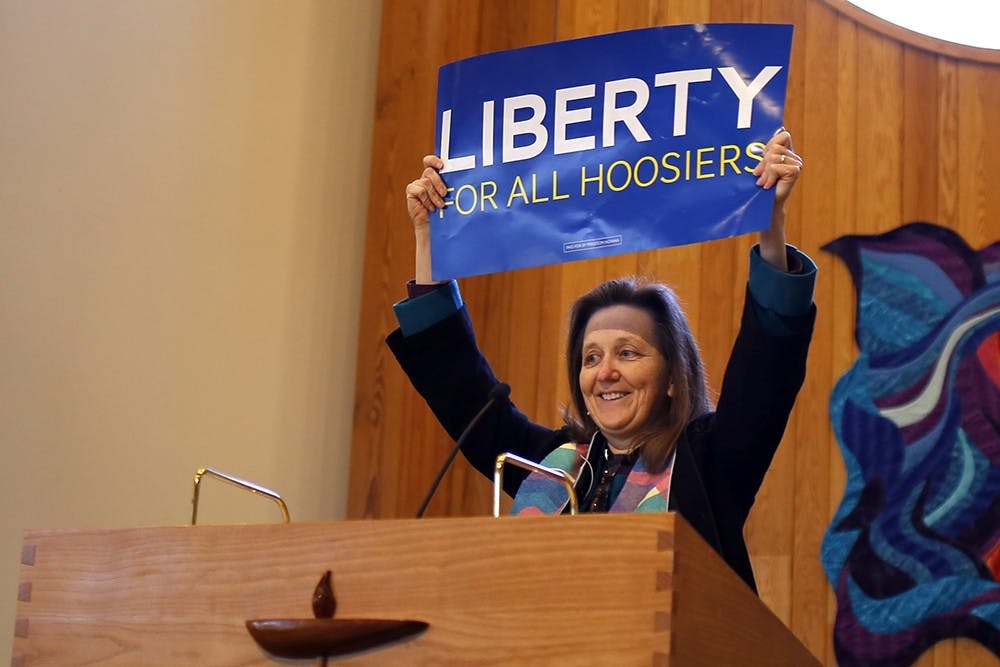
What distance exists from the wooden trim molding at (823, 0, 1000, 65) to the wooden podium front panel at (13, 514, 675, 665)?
2.18 metres

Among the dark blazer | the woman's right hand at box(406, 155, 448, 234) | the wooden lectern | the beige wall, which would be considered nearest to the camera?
the wooden lectern

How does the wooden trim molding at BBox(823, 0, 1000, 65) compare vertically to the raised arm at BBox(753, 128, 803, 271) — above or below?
above

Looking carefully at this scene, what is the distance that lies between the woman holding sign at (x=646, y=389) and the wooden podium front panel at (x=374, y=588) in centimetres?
54

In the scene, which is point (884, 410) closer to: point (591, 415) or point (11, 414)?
point (591, 415)

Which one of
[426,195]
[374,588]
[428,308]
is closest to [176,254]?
[428,308]

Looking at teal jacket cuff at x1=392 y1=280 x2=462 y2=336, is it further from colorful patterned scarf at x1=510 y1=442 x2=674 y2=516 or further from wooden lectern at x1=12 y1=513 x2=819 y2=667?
wooden lectern at x1=12 y1=513 x2=819 y2=667

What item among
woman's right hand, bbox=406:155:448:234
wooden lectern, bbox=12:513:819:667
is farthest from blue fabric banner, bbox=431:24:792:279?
wooden lectern, bbox=12:513:819:667

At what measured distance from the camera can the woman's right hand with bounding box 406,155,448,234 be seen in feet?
6.89

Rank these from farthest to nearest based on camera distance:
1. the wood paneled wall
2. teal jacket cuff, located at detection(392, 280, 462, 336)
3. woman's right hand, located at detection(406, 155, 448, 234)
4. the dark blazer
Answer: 1. the wood paneled wall
2. teal jacket cuff, located at detection(392, 280, 462, 336)
3. woman's right hand, located at detection(406, 155, 448, 234)
4. the dark blazer

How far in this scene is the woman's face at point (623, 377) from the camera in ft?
7.06

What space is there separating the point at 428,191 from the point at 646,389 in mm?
472

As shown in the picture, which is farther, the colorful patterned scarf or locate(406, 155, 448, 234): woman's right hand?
locate(406, 155, 448, 234): woman's right hand

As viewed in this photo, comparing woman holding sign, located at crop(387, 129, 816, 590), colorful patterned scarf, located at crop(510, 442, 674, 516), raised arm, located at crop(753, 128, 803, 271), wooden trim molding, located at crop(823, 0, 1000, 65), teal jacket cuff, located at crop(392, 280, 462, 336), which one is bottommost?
colorful patterned scarf, located at crop(510, 442, 674, 516)

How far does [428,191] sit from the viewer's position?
2107mm
